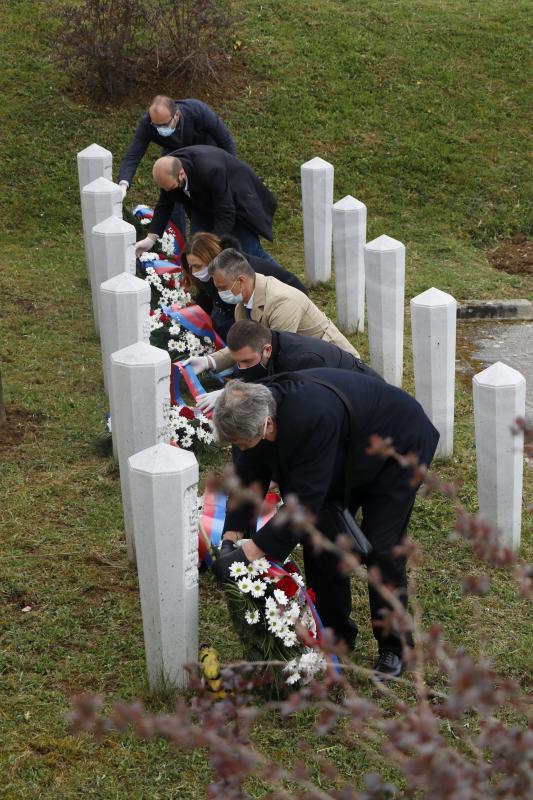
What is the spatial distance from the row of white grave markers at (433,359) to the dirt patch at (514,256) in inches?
111

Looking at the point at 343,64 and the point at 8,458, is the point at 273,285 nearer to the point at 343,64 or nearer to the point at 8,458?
the point at 8,458

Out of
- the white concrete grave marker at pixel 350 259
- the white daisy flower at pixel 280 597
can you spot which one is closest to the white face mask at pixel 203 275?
the white concrete grave marker at pixel 350 259

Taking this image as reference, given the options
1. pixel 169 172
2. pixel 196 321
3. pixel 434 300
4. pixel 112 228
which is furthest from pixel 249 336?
pixel 169 172

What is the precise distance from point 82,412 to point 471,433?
8.84 ft

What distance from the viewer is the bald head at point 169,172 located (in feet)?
24.8

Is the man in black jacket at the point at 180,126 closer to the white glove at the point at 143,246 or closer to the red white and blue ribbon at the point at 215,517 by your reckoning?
the white glove at the point at 143,246

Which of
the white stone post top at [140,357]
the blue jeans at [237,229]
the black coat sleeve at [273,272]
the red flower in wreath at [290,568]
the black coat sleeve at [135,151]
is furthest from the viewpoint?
the black coat sleeve at [135,151]

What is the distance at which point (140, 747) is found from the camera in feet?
13.3

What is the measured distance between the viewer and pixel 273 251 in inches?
456

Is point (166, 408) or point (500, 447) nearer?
point (166, 408)

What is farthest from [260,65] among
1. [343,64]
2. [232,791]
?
[232,791]

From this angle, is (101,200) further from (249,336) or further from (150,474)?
(150,474)

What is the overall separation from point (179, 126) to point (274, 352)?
4.43 meters

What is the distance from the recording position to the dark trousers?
436 cm
